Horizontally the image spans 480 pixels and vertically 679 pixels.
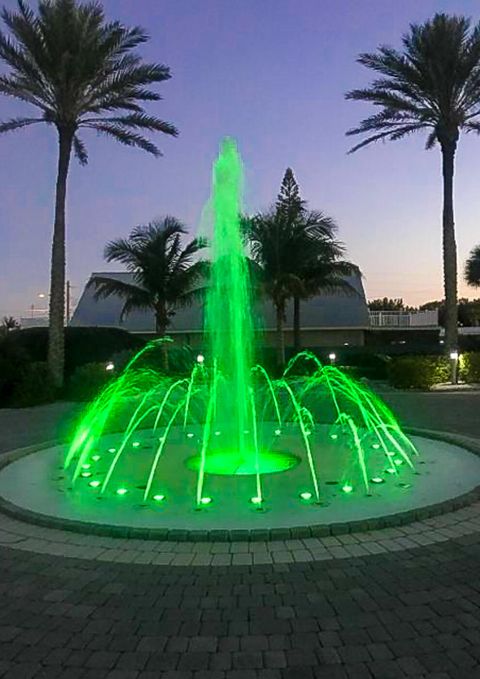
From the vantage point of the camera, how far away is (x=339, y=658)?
3145 millimetres

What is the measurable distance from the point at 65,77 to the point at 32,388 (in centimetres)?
920

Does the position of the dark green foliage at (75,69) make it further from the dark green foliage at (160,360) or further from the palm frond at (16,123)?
the dark green foliage at (160,360)

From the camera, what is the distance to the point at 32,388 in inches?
664

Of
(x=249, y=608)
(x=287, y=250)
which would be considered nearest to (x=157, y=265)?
(x=287, y=250)

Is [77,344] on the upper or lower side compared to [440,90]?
lower

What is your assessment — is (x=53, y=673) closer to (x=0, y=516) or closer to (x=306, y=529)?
(x=306, y=529)

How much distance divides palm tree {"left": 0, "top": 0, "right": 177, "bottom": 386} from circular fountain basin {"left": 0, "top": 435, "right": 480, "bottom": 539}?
39.3 ft

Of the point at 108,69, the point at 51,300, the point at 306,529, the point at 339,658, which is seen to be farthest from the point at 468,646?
the point at 108,69

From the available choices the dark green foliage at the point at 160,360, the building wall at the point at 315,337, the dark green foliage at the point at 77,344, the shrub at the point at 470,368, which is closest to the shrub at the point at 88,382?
the dark green foliage at the point at 160,360

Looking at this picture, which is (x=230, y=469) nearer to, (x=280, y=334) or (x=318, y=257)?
(x=280, y=334)

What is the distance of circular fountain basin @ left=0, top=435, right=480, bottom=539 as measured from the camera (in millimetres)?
5250

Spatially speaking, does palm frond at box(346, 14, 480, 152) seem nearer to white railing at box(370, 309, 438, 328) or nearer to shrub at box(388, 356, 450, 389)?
shrub at box(388, 356, 450, 389)

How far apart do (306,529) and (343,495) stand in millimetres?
1179

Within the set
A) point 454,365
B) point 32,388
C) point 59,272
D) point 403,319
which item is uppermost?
point 59,272
